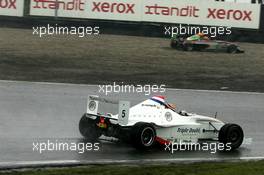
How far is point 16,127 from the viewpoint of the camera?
1212cm

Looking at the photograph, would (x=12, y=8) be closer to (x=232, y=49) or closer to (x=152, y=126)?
(x=232, y=49)

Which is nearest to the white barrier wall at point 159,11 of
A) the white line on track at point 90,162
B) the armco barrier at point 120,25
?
the armco barrier at point 120,25

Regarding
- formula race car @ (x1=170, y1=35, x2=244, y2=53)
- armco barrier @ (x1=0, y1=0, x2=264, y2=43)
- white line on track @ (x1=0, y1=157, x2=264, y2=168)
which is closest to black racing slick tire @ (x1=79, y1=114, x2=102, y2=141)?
white line on track @ (x1=0, y1=157, x2=264, y2=168)

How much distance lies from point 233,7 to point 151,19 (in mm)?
4684

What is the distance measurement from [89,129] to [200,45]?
20.7 meters

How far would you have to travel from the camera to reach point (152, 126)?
432 inches

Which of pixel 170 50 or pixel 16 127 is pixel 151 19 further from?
pixel 16 127

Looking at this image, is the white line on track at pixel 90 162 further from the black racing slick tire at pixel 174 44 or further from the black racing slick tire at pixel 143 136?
the black racing slick tire at pixel 174 44

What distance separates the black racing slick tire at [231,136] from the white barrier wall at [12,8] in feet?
87.3

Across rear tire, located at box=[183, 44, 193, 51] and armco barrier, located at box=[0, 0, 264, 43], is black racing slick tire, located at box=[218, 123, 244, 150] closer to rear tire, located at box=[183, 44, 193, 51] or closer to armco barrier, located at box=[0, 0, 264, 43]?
rear tire, located at box=[183, 44, 193, 51]

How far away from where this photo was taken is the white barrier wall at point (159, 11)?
119 ft

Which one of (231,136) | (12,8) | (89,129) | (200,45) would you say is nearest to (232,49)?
(200,45)

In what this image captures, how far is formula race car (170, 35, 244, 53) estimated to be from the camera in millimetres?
31005

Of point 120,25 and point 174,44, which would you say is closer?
point 174,44
